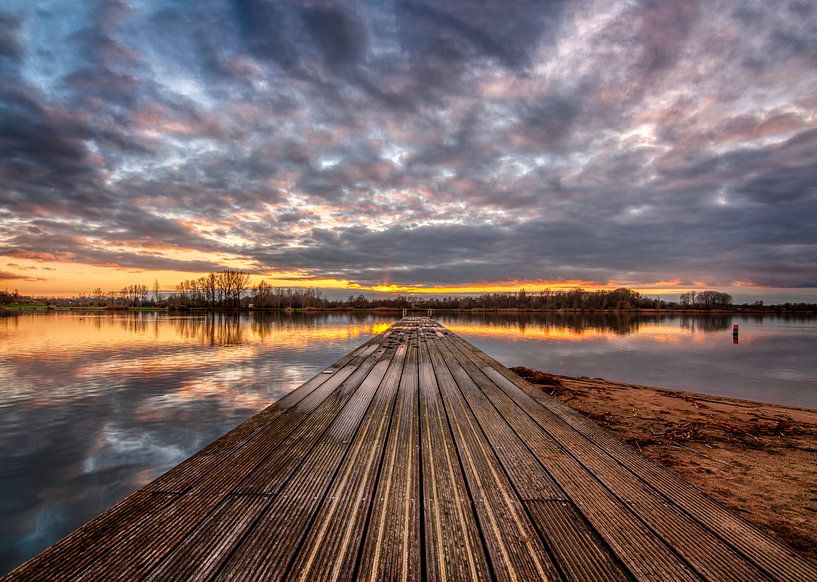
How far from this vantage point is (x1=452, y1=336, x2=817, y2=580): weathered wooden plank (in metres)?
1.84

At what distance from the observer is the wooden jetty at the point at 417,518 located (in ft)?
5.76

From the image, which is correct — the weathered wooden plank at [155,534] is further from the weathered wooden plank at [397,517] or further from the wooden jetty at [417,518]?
the weathered wooden plank at [397,517]

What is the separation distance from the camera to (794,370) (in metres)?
14.3

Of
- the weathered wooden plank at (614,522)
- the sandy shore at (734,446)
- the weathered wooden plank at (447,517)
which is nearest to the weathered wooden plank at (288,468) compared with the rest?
the weathered wooden plank at (447,517)

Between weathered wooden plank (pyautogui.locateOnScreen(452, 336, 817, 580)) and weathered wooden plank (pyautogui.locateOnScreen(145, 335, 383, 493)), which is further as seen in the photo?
weathered wooden plank (pyautogui.locateOnScreen(145, 335, 383, 493))

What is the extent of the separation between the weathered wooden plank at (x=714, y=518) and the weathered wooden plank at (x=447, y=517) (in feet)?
4.09

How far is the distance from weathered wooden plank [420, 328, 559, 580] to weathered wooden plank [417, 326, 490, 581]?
62 millimetres

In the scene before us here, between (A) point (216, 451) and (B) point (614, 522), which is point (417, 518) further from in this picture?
(A) point (216, 451)

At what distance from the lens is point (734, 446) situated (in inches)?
200

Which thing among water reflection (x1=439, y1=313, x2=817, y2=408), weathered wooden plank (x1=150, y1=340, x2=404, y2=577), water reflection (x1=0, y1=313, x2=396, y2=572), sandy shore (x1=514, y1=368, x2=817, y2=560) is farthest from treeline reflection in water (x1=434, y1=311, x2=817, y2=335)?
weathered wooden plank (x1=150, y1=340, x2=404, y2=577)

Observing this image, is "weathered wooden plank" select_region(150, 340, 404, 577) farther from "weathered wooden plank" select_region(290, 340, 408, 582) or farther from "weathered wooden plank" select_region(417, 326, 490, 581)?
"weathered wooden plank" select_region(417, 326, 490, 581)

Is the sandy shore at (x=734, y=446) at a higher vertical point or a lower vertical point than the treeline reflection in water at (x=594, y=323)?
higher

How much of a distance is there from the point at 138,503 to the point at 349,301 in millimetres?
116489

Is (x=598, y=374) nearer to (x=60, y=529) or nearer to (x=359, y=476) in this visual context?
(x=359, y=476)
